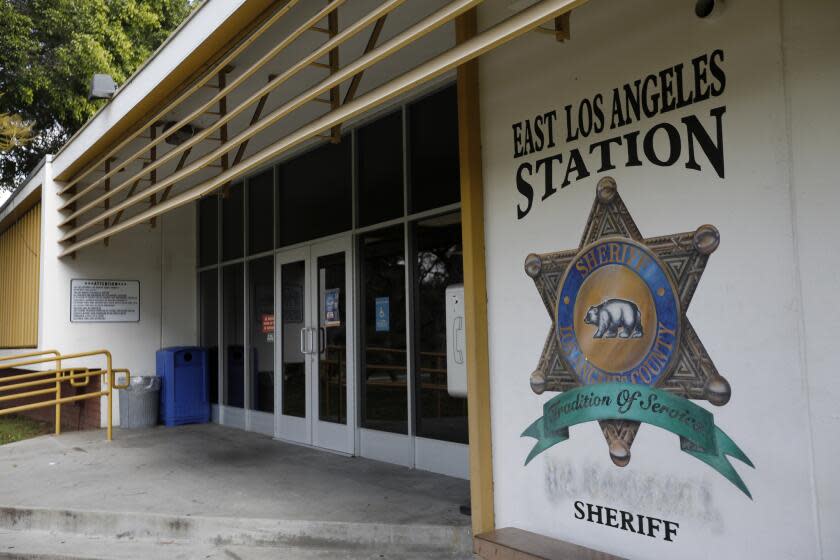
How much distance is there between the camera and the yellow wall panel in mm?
10990

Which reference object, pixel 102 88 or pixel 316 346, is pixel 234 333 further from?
pixel 102 88

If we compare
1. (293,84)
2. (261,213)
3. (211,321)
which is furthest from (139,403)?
(293,84)

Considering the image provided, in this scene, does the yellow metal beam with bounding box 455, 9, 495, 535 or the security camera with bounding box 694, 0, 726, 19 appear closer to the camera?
the security camera with bounding box 694, 0, 726, 19

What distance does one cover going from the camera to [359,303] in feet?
24.7

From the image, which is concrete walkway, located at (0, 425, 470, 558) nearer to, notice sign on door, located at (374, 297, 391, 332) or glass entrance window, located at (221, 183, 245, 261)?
notice sign on door, located at (374, 297, 391, 332)

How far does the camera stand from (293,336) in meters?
8.78

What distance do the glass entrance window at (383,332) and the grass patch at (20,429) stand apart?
5672mm

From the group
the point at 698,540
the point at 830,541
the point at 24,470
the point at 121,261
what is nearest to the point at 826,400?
the point at 830,541

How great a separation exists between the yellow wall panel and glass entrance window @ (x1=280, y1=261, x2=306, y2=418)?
4.40m

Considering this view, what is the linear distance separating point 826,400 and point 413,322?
431 cm

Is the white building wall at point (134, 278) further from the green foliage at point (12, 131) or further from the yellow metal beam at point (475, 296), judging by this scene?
the yellow metal beam at point (475, 296)

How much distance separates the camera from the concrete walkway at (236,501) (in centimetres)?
506

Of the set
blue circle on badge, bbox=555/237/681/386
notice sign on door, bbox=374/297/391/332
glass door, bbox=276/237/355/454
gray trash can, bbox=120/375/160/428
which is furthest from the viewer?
gray trash can, bbox=120/375/160/428

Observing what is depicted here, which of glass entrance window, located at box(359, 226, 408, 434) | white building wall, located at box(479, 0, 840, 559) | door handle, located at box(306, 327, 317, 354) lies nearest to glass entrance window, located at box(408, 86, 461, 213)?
glass entrance window, located at box(359, 226, 408, 434)
